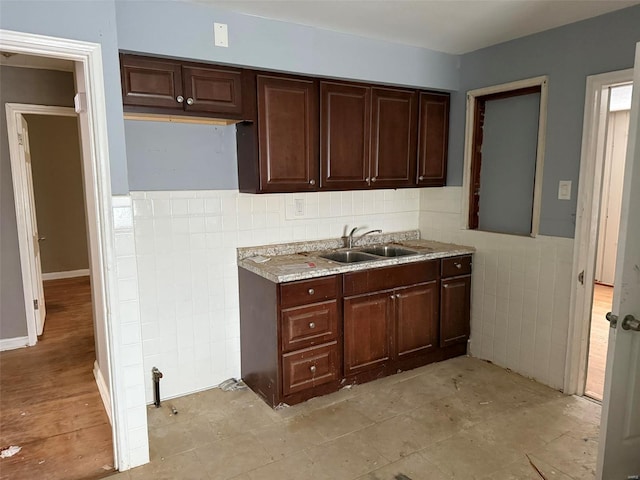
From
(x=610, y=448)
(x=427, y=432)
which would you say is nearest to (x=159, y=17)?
(x=427, y=432)

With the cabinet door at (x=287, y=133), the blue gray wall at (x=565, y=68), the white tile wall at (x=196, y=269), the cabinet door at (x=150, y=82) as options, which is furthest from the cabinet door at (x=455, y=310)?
the cabinet door at (x=150, y=82)

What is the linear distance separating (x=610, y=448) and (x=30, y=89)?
475cm

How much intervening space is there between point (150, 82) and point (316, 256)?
1599 mm

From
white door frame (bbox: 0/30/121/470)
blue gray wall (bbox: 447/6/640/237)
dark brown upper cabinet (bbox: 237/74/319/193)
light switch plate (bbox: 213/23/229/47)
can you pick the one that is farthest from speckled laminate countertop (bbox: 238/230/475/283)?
light switch plate (bbox: 213/23/229/47)

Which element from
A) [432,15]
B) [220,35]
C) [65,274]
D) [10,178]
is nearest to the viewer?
[220,35]

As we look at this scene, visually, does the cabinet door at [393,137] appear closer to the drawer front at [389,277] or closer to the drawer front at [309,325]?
the drawer front at [389,277]

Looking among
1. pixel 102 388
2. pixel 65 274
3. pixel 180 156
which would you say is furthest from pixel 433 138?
pixel 65 274

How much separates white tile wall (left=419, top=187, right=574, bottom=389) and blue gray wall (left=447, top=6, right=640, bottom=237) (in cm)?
21

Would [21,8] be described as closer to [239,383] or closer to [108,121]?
[108,121]

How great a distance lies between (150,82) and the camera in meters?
2.43

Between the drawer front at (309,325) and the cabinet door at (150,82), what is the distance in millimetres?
1427

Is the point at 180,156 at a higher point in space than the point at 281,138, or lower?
lower

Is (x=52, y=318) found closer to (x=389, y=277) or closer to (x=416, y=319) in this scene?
(x=389, y=277)

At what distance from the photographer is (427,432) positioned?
100 inches
